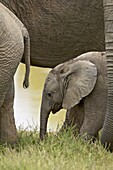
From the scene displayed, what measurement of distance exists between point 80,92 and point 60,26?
457 millimetres

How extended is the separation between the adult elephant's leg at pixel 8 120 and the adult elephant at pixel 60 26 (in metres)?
0.69

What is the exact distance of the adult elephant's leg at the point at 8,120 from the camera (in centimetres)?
401

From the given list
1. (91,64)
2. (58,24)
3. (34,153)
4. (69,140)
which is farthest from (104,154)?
(58,24)

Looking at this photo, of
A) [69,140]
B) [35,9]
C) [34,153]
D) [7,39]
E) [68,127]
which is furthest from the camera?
[35,9]

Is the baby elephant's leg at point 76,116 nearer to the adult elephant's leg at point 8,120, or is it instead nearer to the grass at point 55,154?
the grass at point 55,154

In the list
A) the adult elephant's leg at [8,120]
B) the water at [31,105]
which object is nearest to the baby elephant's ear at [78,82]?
the adult elephant's leg at [8,120]

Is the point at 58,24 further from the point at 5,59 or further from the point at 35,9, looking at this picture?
the point at 5,59

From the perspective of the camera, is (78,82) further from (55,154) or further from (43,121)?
(55,154)

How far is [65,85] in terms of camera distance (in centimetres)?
456

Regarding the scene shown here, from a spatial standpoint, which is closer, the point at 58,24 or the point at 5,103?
the point at 5,103

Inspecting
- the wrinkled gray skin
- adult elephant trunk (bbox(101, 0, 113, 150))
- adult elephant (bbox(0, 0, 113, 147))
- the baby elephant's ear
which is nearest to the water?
adult elephant (bbox(0, 0, 113, 147))

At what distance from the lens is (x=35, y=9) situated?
4.61 metres

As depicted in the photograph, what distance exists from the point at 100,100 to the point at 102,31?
0.55m

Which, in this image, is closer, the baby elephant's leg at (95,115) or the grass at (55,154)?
the grass at (55,154)
